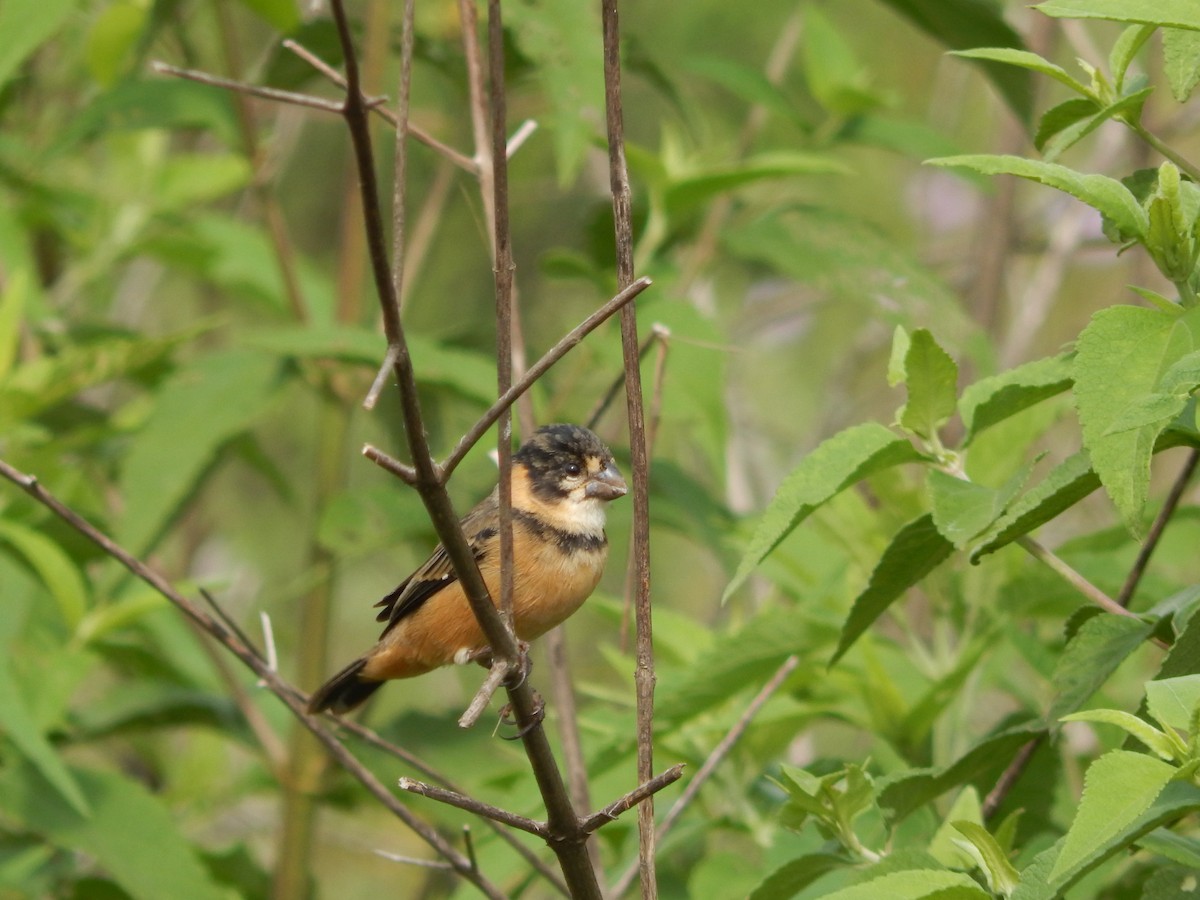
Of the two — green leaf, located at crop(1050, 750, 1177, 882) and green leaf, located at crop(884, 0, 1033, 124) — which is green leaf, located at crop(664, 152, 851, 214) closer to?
green leaf, located at crop(884, 0, 1033, 124)

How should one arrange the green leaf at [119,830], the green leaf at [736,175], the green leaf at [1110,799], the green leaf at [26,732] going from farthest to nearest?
1. the green leaf at [736,175]
2. the green leaf at [119,830]
3. the green leaf at [26,732]
4. the green leaf at [1110,799]

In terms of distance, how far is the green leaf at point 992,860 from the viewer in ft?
6.68

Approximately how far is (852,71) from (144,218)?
2.52 metres

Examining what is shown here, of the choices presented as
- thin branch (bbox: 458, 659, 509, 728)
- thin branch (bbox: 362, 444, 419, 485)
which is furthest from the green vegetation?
thin branch (bbox: 362, 444, 419, 485)

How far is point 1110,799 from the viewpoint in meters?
1.66

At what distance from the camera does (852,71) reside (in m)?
4.79

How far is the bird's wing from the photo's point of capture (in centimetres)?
366

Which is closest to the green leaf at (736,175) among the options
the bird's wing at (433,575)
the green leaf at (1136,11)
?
the bird's wing at (433,575)

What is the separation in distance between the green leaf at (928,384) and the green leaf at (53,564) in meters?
2.38

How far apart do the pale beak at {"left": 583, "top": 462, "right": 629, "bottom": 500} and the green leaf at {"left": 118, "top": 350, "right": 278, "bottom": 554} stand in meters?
1.06

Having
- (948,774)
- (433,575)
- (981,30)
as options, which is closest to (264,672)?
(433,575)

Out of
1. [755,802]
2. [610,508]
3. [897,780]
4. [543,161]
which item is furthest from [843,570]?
[543,161]

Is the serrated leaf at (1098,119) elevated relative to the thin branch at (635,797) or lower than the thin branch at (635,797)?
elevated

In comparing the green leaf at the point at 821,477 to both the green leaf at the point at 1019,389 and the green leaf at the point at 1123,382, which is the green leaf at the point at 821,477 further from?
the green leaf at the point at 1123,382
